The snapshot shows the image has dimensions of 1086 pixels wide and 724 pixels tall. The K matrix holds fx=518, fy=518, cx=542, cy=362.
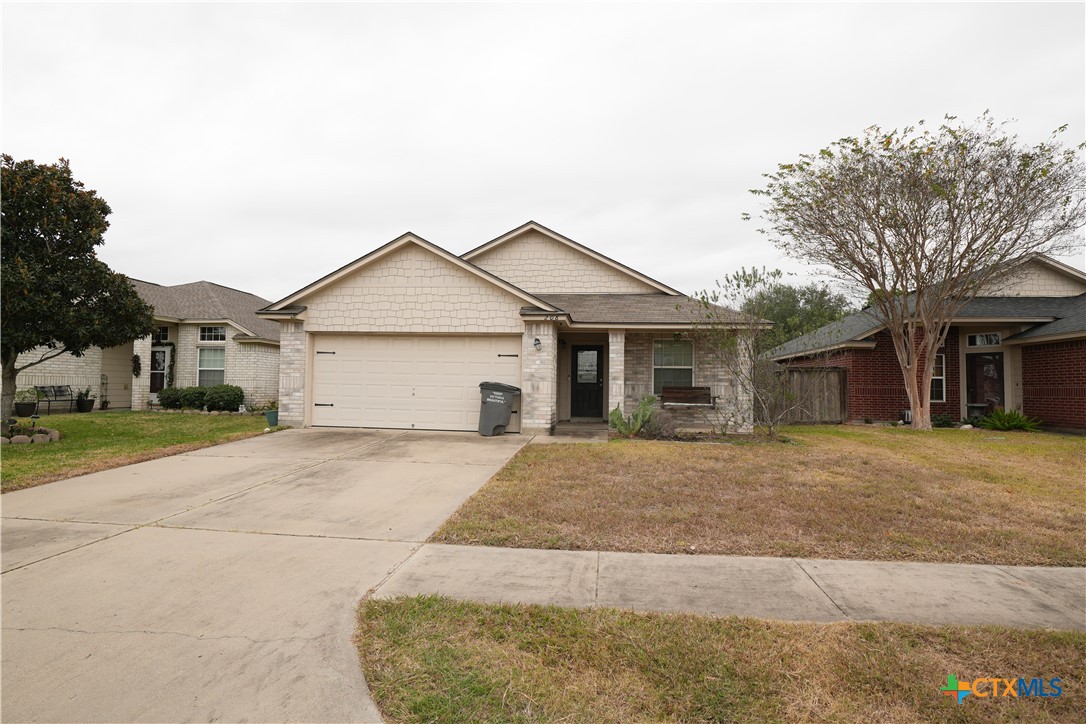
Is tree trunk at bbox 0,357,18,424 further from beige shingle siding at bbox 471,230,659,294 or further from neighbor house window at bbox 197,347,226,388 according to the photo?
beige shingle siding at bbox 471,230,659,294

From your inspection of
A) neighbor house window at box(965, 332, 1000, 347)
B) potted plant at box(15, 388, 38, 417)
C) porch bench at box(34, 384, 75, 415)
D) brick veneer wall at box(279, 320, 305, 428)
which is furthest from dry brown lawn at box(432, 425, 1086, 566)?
porch bench at box(34, 384, 75, 415)

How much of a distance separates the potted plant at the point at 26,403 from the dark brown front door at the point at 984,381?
27.6 metres

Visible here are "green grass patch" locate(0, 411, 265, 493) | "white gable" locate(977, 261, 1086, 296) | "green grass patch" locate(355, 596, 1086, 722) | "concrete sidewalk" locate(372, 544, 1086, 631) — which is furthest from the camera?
"white gable" locate(977, 261, 1086, 296)

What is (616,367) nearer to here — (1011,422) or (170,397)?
(1011,422)

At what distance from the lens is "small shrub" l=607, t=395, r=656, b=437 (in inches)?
475

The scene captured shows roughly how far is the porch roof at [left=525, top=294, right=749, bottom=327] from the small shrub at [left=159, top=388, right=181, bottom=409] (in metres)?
13.0

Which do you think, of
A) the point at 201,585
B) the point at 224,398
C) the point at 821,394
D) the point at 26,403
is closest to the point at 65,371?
the point at 26,403

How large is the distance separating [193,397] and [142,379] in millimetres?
2601

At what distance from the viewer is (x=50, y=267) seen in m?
10.6

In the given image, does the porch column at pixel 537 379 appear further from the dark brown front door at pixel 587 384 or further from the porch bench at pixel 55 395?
the porch bench at pixel 55 395

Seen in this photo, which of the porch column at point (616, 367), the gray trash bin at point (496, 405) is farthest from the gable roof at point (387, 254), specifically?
the porch column at point (616, 367)

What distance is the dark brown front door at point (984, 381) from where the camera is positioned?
Answer: 52.5ft

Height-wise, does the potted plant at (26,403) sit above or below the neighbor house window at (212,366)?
below

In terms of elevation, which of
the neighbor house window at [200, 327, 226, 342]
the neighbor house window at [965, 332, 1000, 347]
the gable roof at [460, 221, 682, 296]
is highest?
the gable roof at [460, 221, 682, 296]
